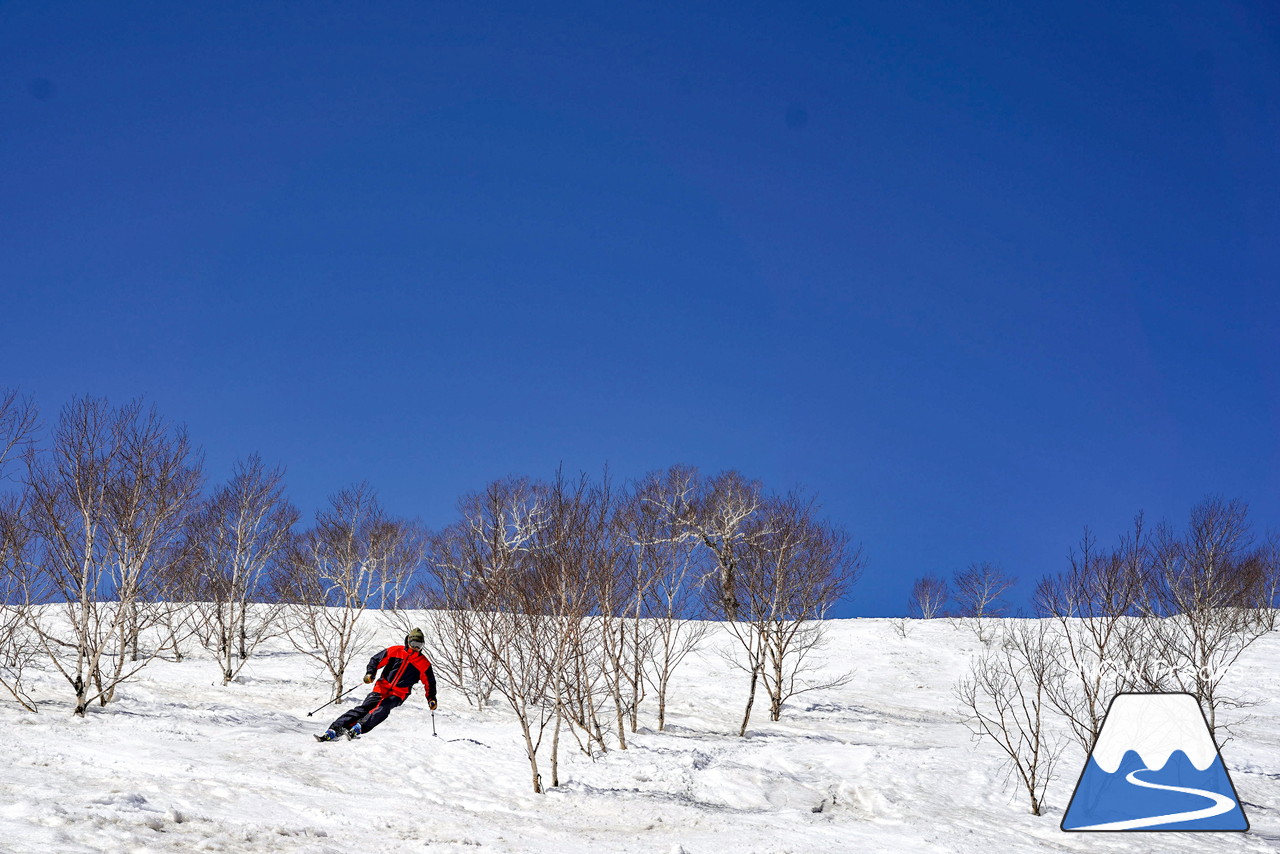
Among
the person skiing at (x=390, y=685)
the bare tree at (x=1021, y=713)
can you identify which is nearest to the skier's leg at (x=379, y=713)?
the person skiing at (x=390, y=685)

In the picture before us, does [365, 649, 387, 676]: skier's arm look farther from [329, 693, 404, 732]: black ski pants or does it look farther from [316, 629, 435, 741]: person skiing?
[329, 693, 404, 732]: black ski pants

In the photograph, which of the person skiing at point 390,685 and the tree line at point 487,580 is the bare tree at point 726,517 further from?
the person skiing at point 390,685

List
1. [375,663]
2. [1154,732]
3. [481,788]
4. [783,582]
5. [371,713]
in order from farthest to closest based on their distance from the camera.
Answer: [783,582] < [371,713] < [375,663] < [481,788] < [1154,732]

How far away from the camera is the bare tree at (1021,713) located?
12477 mm

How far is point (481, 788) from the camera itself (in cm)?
1105

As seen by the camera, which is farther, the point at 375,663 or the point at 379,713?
the point at 379,713

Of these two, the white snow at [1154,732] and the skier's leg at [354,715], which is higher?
the white snow at [1154,732]

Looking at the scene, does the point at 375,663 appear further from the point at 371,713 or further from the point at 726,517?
the point at 726,517

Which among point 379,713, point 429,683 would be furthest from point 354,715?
point 429,683

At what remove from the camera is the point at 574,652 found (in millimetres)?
12773

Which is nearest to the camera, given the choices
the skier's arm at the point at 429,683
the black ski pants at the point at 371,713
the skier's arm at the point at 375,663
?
the skier's arm at the point at 375,663

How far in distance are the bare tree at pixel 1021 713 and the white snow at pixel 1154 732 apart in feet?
19.8

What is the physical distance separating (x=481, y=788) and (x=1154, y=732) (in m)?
8.66

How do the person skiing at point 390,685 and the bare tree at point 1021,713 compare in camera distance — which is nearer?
the person skiing at point 390,685
